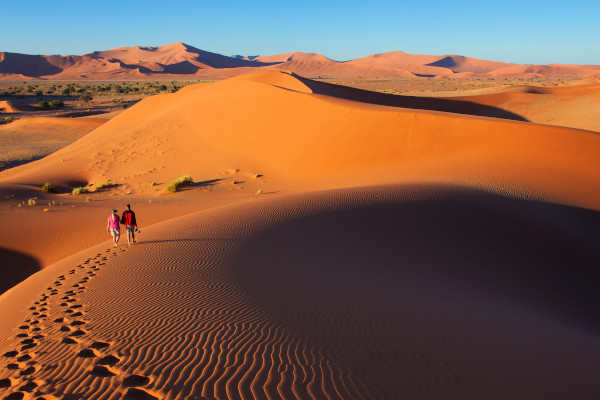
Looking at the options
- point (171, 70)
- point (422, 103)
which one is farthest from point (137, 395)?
point (171, 70)

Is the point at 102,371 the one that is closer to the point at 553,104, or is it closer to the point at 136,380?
the point at 136,380

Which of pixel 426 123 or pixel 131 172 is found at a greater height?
pixel 426 123

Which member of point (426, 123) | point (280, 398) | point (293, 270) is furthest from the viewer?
point (426, 123)

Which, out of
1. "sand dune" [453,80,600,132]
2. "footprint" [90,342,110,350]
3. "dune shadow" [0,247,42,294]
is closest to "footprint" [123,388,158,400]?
"footprint" [90,342,110,350]

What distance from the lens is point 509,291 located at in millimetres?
8398

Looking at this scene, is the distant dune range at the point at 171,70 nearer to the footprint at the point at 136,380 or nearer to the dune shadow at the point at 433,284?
the dune shadow at the point at 433,284

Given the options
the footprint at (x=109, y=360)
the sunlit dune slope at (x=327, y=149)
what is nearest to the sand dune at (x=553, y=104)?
the sunlit dune slope at (x=327, y=149)

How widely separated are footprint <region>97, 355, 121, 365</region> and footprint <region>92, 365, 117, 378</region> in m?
0.08

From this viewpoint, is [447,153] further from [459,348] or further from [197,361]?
[197,361]

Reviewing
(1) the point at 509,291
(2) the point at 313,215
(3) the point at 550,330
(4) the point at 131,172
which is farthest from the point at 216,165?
(3) the point at 550,330

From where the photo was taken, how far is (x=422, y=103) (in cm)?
4131

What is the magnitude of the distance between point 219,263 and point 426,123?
1625 centimetres

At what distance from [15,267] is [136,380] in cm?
942

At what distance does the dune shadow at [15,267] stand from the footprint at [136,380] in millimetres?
8331
